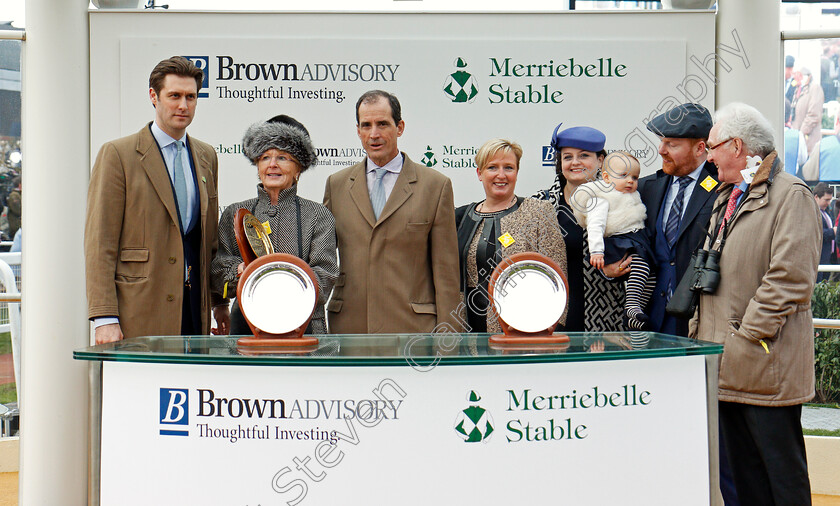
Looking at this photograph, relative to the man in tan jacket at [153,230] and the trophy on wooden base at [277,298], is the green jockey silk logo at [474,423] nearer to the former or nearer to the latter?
the trophy on wooden base at [277,298]

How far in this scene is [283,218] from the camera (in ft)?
11.0

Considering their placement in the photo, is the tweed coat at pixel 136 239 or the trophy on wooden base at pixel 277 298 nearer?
the trophy on wooden base at pixel 277 298

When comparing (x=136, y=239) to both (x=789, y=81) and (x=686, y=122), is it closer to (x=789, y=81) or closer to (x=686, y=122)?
(x=686, y=122)

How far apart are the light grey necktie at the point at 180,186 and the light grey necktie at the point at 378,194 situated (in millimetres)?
798

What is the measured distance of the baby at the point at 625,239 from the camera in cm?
372

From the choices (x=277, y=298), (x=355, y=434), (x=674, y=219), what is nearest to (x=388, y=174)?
(x=674, y=219)

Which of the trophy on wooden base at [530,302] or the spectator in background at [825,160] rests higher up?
the spectator in background at [825,160]

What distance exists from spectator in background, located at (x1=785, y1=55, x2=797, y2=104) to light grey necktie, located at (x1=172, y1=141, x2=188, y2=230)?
3.27 m

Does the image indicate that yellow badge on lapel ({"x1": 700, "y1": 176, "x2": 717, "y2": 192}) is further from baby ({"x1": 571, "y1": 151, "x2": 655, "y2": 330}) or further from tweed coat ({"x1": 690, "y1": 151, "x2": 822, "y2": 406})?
tweed coat ({"x1": 690, "y1": 151, "x2": 822, "y2": 406})

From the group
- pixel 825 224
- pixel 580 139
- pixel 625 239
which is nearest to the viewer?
pixel 625 239

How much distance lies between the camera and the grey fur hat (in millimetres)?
3436

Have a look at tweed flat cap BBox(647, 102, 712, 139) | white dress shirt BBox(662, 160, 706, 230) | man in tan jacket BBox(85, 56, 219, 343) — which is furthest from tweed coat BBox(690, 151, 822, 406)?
man in tan jacket BBox(85, 56, 219, 343)

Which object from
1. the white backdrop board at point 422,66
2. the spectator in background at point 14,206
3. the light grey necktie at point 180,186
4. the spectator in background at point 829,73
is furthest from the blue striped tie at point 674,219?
the spectator in background at point 14,206

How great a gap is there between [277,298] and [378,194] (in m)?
1.50
